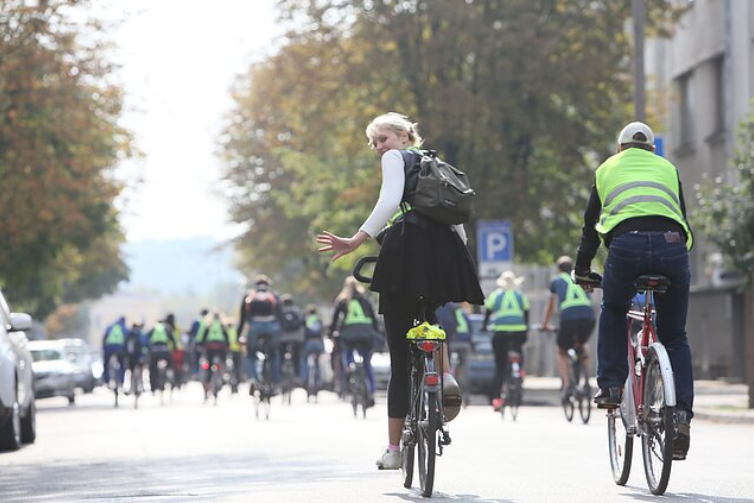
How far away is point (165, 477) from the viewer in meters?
13.0

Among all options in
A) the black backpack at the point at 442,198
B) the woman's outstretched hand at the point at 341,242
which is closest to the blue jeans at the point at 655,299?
the black backpack at the point at 442,198

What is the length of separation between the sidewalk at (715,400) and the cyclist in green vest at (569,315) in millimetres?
1642

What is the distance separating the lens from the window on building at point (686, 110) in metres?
41.6

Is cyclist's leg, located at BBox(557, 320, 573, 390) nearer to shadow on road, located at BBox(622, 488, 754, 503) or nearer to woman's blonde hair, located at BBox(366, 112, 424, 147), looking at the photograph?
woman's blonde hair, located at BBox(366, 112, 424, 147)

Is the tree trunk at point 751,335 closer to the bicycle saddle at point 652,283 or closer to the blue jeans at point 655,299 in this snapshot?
the blue jeans at point 655,299

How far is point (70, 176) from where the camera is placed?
123 ft

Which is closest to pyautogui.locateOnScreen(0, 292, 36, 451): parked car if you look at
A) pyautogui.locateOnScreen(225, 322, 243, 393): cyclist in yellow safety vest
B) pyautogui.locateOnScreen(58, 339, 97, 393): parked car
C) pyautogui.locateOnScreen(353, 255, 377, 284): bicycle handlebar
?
pyautogui.locateOnScreen(353, 255, 377, 284): bicycle handlebar

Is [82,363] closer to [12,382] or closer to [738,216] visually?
[738,216]

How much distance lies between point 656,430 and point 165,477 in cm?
428

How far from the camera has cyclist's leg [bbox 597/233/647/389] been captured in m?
9.97

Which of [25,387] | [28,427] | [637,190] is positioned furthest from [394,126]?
[28,427]

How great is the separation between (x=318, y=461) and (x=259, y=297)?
38.9 feet

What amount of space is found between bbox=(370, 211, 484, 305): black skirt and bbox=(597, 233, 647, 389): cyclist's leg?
0.70 metres

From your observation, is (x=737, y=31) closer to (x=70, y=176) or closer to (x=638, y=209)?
(x=70, y=176)
